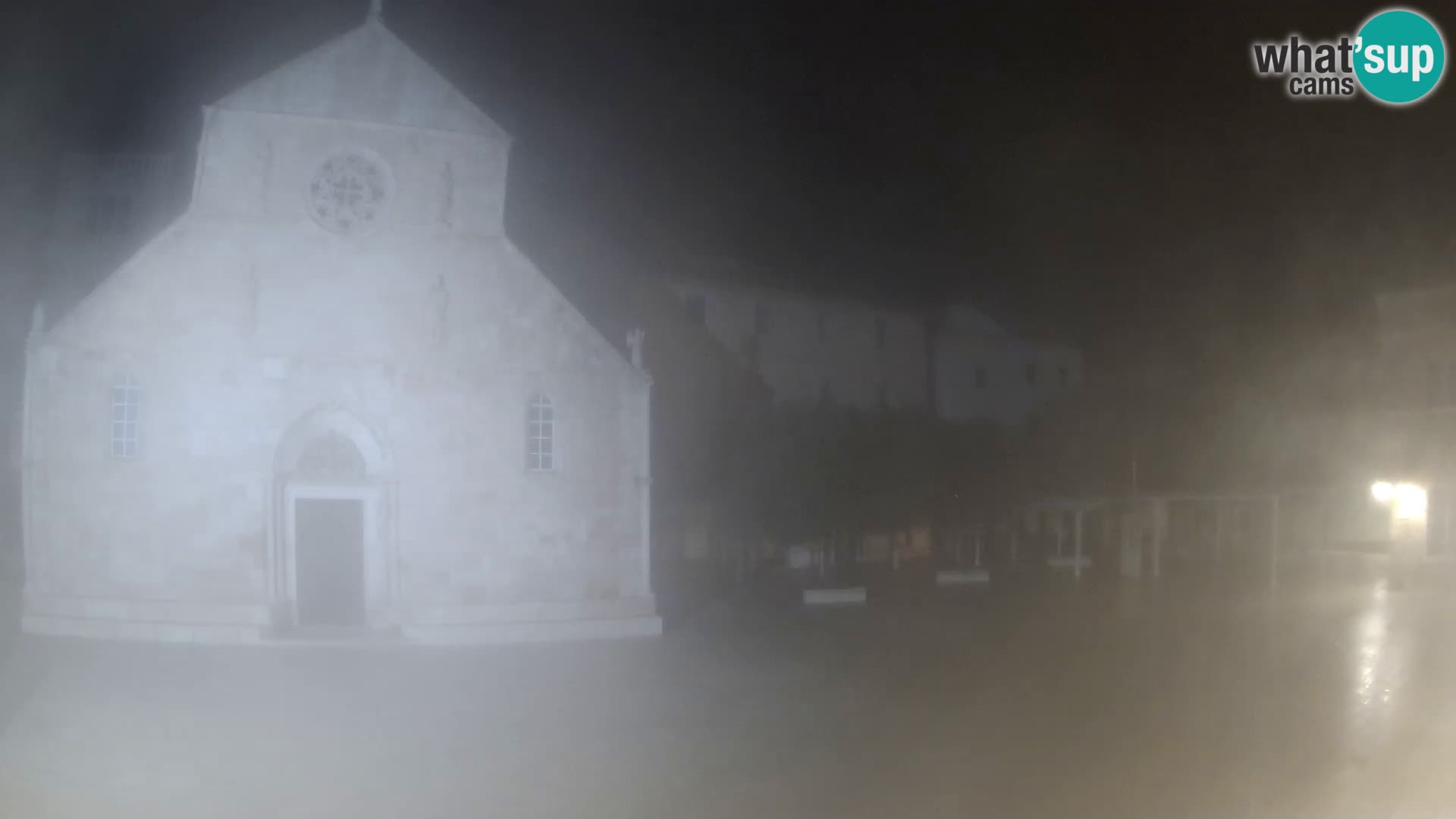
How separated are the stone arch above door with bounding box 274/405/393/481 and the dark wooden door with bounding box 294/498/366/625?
1.59ft

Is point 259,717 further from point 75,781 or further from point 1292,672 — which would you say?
point 1292,672

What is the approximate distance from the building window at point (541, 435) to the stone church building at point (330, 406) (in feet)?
0.12

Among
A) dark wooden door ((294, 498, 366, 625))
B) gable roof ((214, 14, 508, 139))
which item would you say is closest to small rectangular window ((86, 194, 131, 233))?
gable roof ((214, 14, 508, 139))

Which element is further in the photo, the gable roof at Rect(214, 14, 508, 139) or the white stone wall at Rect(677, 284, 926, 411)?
the white stone wall at Rect(677, 284, 926, 411)

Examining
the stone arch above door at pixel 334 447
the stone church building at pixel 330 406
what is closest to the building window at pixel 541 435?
the stone church building at pixel 330 406

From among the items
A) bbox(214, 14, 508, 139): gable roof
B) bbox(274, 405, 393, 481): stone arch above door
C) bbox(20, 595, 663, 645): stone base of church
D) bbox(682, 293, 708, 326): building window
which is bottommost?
bbox(20, 595, 663, 645): stone base of church

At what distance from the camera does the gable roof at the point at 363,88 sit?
15180mm

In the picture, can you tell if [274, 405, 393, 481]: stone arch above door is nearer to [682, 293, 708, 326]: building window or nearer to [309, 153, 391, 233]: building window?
[309, 153, 391, 233]: building window

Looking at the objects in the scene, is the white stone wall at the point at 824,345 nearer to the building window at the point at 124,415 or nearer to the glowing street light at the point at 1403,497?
the building window at the point at 124,415

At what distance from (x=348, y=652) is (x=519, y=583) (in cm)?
256

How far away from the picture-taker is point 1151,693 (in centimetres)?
1234

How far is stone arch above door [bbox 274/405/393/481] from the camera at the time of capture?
603 inches

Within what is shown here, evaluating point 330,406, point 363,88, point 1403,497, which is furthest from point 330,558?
point 1403,497

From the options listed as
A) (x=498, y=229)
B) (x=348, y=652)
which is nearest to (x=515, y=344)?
(x=498, y=229)
